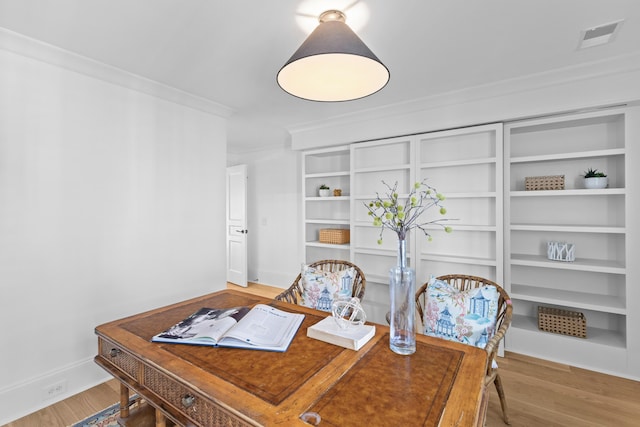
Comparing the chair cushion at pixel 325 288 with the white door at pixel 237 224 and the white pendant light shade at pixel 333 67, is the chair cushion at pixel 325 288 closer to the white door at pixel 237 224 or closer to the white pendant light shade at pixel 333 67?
the white pendant light shade at pixel 333 67

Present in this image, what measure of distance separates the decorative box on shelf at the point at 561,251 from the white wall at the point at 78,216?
3369mm

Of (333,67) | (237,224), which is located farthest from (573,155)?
(237,224)

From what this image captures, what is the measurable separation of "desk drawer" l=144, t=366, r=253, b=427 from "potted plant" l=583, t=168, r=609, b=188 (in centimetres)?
317

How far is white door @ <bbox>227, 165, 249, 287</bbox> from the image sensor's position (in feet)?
16.9

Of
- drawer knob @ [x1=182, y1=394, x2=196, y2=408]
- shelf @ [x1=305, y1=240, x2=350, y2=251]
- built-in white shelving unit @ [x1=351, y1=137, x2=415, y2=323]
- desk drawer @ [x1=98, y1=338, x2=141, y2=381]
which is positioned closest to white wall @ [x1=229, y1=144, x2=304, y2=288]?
shelf @ [x1=305, y1=240, x2=350, y2=251]

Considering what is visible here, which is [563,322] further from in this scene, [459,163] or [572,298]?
[459,163]

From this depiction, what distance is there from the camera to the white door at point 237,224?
5.14 meters

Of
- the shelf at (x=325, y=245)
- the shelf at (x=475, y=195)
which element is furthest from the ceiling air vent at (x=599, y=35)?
the shelf at (x=325, y=245)

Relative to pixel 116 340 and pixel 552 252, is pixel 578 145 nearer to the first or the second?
pixel 552 252

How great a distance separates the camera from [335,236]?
13.1 ft

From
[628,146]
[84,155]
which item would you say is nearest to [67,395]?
[84,155]

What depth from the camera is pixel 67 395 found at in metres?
2.19

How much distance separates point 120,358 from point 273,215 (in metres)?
3.95

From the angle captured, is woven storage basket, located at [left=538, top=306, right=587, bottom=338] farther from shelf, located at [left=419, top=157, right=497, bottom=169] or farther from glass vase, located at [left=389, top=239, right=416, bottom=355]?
glass vase, located at [left=389, top=239, right=416, bottom=355]
